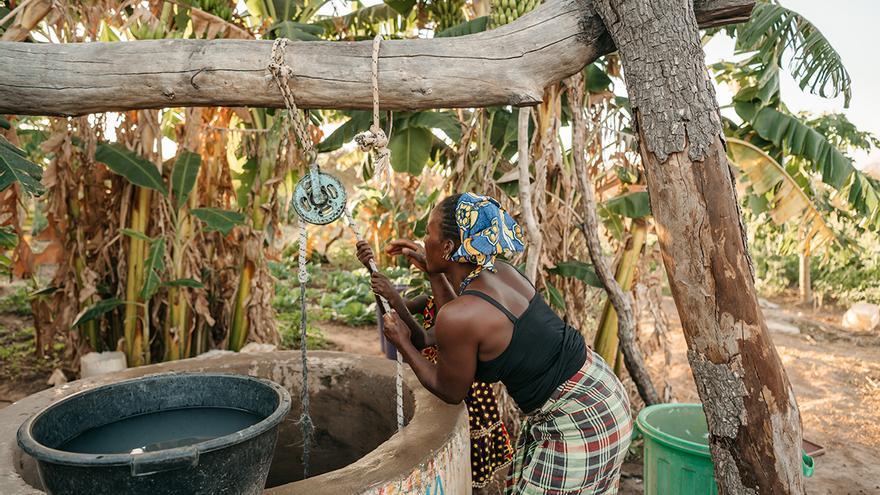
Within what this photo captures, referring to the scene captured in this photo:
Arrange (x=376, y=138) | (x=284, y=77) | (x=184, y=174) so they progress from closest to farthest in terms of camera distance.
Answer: (x=284, y=77), (x=376, y=138), (x=184, y=174)

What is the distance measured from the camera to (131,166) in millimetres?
3922

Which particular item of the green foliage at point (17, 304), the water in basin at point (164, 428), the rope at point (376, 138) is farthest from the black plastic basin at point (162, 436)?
the green foliage at point (17, 304)

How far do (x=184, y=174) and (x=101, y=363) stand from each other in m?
1.45

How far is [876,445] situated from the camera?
176 inches

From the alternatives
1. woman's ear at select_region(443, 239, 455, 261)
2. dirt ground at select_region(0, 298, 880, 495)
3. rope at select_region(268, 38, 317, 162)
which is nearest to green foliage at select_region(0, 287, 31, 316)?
dirt ground at select_region(0, 298, 880, 495)

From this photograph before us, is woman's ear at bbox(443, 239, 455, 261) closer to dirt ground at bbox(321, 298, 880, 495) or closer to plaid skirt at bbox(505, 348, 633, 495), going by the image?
plaid skirt at bbox(505, 348, 633, 495)

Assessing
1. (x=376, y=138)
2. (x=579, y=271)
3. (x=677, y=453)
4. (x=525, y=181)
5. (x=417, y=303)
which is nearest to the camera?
(x=376, y=138)

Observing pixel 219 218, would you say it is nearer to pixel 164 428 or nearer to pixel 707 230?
pixel 164 428

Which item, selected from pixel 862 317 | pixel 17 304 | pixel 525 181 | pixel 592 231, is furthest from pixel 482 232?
pixel 17 304

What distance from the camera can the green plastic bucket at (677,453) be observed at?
2.59 metres

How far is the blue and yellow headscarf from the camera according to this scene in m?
1.97

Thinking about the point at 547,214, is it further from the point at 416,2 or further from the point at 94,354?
the point at 94,354

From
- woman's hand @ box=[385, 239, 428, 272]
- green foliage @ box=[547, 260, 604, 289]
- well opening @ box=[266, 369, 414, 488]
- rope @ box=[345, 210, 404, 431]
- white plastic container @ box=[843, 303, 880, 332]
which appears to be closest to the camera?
rope @ box=[345, 210, 404, 431]

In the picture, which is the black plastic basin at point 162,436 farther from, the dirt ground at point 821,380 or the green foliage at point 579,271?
the dirt ground at point 821,380
